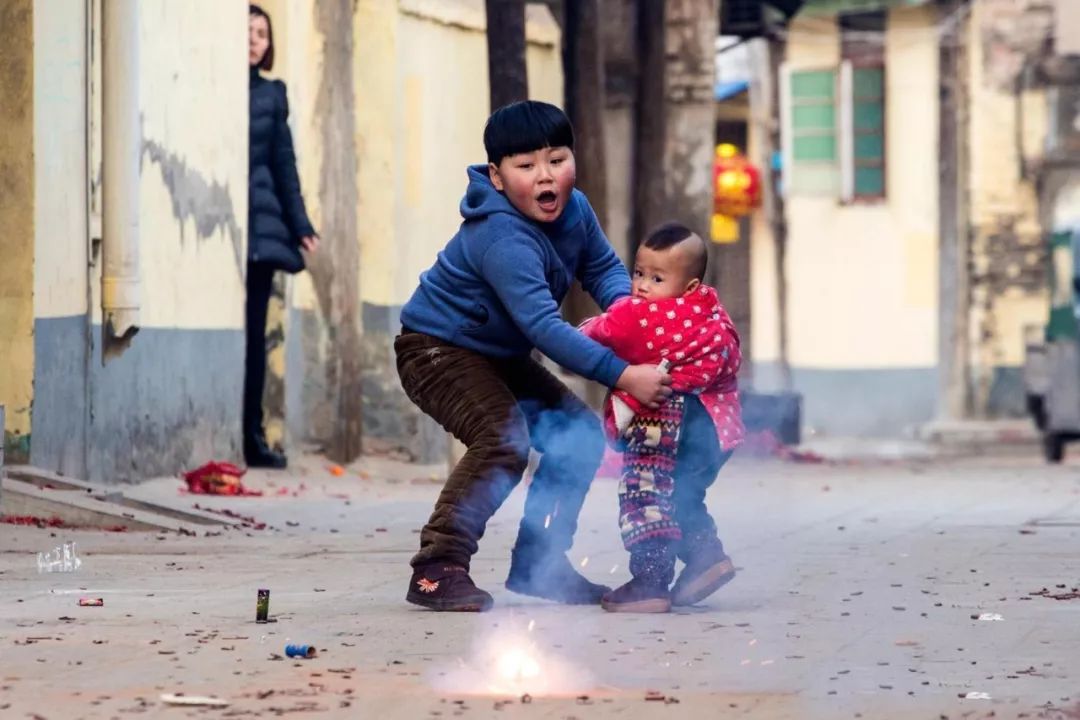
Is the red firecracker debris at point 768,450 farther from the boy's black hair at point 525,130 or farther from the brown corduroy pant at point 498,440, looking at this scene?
the boy's black hair at point 525,130

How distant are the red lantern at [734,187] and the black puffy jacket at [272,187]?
56.9 ft

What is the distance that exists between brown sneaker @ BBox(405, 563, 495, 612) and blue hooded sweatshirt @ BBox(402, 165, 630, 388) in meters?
0.63

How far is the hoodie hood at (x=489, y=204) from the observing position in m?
7.06

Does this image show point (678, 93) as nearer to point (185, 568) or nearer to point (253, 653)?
point (185, 568)

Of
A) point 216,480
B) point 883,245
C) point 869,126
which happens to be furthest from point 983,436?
point 216,480

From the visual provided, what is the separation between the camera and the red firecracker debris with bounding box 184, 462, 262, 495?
38.7 feet

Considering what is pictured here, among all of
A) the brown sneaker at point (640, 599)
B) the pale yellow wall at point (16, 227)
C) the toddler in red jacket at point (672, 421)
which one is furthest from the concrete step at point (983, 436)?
the brown sneaker at point (640, 599)

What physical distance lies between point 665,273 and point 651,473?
0.55 m

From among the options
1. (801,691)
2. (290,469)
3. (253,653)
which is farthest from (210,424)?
(801,691)

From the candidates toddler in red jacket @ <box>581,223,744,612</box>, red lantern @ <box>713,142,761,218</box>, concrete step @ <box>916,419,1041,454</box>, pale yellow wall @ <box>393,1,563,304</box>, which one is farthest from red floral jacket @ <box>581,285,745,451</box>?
red lantern @ <box>713,142,761,218</box>

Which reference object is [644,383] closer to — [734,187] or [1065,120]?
[1065,120]

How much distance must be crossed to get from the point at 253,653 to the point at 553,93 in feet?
Answer: 45.9

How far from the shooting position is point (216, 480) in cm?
1190

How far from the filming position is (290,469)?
45.5 ft
